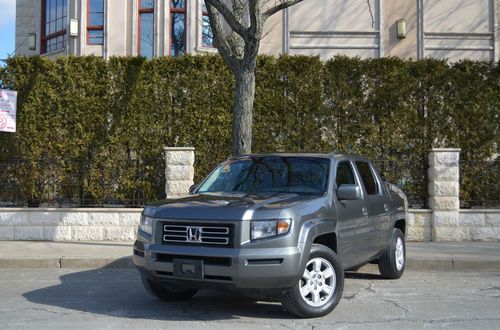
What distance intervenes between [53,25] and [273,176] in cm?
1519

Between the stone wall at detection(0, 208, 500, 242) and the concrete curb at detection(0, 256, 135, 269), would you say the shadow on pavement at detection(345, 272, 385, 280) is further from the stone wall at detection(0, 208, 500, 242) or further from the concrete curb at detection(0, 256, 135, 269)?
the concrete curb at detection(0, 256, 135, 269)

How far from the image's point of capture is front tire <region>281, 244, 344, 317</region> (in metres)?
5.75

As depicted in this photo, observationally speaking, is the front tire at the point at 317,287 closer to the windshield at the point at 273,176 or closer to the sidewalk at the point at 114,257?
the windshield at the point at 273,176

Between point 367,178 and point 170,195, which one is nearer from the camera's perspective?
point 367,178

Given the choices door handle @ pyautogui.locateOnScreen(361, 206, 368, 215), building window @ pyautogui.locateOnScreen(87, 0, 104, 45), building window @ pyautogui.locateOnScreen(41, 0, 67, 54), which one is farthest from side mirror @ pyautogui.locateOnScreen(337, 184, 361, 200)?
building window @ pyautogui.locateOnScreen(41, 0, 67, 54)

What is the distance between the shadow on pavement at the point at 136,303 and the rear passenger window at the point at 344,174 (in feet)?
5.42

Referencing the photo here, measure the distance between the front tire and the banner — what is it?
27.0ft

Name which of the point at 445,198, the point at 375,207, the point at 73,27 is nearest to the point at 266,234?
the point at 375,207

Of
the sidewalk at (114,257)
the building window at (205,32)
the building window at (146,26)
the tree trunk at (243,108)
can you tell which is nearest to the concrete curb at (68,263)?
the sidewalk at (114,257)

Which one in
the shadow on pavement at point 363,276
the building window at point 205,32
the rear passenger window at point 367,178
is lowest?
the shadow on pavement at point 363,276

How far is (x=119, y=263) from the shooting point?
9.52 metres

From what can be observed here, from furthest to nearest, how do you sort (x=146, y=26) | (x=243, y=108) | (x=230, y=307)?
(x=146, y=26)
(x=243, y=108)
(x=230, y=307)

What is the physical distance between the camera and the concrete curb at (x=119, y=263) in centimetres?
942

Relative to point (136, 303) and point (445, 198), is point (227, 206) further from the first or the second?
point (445, 198)
